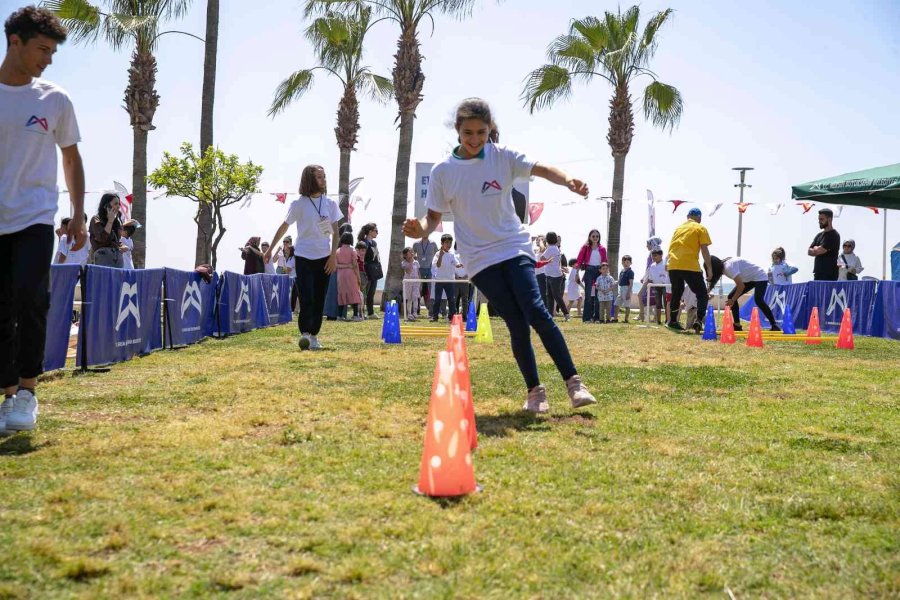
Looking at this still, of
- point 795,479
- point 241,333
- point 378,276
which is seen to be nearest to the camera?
point 795,479

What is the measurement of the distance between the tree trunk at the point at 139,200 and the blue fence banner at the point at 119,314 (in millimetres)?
11105

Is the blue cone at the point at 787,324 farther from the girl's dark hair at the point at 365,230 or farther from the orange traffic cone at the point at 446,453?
the orange traffic cone at the point at 446,453

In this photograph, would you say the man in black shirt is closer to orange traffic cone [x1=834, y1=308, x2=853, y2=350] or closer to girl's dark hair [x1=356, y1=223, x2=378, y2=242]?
orange traffic cone [x1=834, y1=308, x2=853, y2=350]

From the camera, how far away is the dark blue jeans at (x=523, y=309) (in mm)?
5160

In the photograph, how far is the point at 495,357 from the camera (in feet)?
29.1

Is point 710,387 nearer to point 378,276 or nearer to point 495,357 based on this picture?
point 495,357

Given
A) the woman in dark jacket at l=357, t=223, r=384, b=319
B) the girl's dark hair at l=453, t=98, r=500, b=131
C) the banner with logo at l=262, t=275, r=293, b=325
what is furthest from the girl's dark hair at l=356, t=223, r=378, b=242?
the girl's dark hair at l=453, t=98, r=500, b=131

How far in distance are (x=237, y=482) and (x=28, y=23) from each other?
8.25 feet

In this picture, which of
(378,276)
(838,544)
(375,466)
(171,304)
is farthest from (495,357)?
(378,276)

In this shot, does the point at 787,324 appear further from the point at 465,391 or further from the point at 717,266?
the point at 465,391

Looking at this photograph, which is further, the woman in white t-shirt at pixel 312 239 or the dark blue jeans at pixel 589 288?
the dark blue jeans at pixel 589 288

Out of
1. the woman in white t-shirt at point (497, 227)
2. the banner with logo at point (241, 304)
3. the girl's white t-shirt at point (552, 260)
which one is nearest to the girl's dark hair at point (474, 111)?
Result: the woman in white t-shirt at point (497, 227)

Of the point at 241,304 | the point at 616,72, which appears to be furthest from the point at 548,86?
the point at 241,304

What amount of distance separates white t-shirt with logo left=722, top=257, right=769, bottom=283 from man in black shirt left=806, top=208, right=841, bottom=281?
5.47ft
